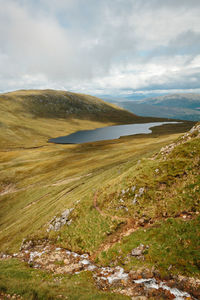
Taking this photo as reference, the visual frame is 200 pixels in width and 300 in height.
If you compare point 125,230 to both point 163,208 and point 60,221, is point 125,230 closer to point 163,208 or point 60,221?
point 163,208

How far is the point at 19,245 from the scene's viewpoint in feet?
101

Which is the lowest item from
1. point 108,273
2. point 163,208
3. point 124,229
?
point 108,273

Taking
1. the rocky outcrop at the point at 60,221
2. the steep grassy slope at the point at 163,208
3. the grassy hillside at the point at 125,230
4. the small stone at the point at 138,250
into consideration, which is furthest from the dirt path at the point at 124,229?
the rocky outcrop at the point at 60,221

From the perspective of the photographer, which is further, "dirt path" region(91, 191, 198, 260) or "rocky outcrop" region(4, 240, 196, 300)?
"dirt path" region(91, 191, 198, 260)

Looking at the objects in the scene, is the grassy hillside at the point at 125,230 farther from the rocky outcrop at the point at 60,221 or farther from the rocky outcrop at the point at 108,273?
the rocky outcrop at the point at 108,273

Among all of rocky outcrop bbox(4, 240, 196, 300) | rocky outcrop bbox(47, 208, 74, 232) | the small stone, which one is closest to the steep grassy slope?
the small stone

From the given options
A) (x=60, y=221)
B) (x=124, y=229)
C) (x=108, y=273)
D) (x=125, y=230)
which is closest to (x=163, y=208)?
(x=125, y=230)

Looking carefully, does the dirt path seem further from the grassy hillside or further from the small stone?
the small stone

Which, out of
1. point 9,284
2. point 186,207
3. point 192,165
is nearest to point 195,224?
point 186,207

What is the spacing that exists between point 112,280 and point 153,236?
6120mm

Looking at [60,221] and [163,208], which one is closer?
[163,208]

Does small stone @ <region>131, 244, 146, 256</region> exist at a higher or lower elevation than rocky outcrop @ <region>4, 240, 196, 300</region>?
higher

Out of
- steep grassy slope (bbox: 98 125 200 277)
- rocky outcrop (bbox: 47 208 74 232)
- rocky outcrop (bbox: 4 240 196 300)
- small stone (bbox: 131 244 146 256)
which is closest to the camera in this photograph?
rocky outcrop (bbox: 4 240 196 300)

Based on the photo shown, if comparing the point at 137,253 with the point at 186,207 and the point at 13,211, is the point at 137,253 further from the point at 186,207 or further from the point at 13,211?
the point at 13,211
